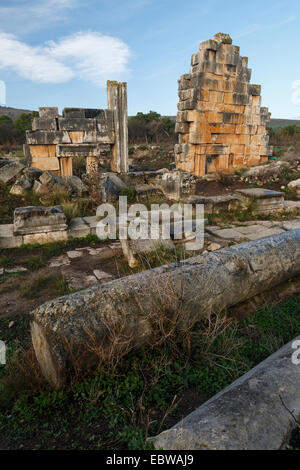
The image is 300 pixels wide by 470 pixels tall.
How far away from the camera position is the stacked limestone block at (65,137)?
31.0 ft

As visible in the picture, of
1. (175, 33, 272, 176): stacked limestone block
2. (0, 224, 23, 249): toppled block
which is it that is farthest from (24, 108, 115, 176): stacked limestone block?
(0, 224, 23, 249): toppled block

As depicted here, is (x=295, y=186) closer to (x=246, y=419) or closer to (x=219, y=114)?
(x=219, y=114)

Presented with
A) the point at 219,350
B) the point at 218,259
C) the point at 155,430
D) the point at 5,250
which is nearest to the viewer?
the point at 155,430

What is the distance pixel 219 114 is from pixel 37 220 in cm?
857

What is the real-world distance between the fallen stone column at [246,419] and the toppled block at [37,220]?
15.0ft

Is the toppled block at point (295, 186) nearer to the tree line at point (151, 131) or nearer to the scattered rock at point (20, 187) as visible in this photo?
the scattered rock at point (20, 187)

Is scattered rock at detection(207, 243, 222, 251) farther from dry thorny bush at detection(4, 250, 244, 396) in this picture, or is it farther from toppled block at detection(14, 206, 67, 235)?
toppled block at detection(14, 206, 67, 235)

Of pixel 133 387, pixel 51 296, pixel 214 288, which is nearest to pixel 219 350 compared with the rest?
pixel 214 288

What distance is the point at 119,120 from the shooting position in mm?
10398

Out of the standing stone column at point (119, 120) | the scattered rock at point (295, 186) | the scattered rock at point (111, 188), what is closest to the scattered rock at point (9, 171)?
the scattered rock at point (111, 188)

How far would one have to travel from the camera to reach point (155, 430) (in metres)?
1.68

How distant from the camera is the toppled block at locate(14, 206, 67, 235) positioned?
5234mm
